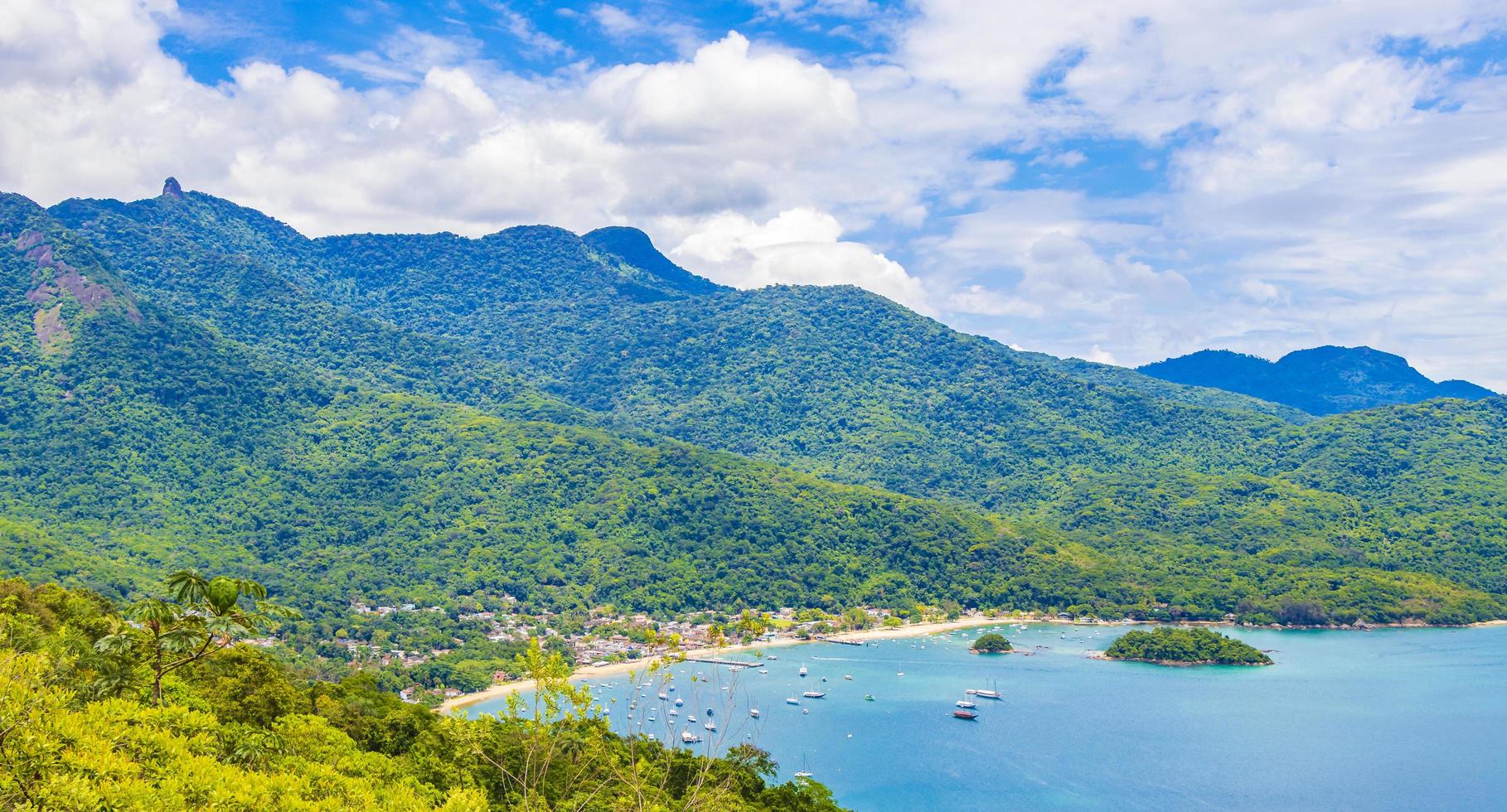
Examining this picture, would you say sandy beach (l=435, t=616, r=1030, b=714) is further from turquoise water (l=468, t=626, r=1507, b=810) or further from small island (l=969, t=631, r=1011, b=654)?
small island (l=969, t=631, r=1011, b=654)

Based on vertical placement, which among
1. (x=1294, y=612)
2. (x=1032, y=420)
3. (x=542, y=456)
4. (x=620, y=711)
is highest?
(x=1032, y=420)

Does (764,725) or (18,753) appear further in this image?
(764,725)

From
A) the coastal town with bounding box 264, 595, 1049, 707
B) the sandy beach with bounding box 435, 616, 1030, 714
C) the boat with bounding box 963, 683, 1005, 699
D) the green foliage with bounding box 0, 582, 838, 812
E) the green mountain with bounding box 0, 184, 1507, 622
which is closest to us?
the green foliage with bounding box 0, 582, 838, 812

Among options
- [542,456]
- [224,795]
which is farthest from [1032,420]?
[224,795]

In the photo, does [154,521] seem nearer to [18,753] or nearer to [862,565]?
[862,565]

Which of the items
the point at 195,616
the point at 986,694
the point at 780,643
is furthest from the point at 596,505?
the point at 195,616

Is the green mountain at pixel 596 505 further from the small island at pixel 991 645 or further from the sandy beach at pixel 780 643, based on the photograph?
the small island at pixel 991 645

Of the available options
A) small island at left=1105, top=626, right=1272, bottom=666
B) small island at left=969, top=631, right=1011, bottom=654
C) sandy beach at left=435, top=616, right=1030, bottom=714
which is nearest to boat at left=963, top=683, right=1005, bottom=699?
small island at left=969, top=631, right=1011, bottom=654
